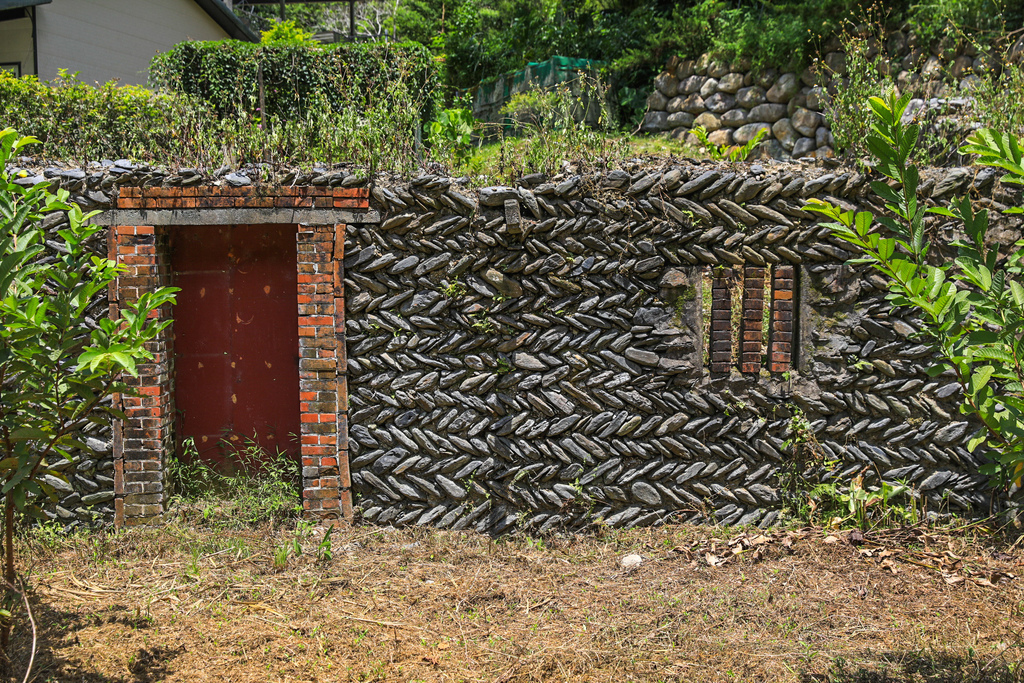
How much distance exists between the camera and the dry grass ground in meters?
3.74

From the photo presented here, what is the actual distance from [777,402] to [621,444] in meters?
1.34

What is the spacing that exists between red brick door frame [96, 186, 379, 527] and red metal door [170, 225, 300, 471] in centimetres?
37

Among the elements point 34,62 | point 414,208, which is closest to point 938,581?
point 414,208

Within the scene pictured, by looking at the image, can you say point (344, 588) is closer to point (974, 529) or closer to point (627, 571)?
point (627, 571)

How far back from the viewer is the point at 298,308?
5320mm

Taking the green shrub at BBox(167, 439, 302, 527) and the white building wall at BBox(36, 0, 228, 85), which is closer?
the green shrub at BBox(167, 439, 302, 527)

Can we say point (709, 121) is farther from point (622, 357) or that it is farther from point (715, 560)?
point (715, 560)

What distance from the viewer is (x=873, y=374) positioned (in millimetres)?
5438

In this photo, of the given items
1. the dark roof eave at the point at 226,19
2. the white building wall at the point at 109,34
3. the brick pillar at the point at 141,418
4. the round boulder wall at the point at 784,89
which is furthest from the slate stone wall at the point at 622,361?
the dark roof eave at the point at 226,19

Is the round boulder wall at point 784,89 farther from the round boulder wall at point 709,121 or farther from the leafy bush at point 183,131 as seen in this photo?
the leafy bush at point 183,131

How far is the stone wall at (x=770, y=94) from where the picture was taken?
856 cm

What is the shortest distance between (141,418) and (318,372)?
1.48 m

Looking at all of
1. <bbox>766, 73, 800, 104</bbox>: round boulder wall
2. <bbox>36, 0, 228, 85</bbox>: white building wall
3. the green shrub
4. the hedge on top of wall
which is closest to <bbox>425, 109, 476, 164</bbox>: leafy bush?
the green shrub

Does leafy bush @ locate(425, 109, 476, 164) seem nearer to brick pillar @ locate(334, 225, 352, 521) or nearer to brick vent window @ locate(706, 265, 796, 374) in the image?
brick pillar @ locate(334, 225, 352, 521)
